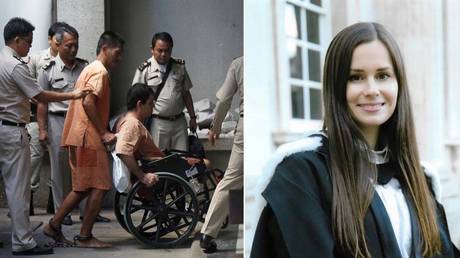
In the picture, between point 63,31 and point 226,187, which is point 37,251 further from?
point 63,31

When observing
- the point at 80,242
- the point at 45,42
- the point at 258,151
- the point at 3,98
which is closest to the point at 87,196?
the point at 80,242

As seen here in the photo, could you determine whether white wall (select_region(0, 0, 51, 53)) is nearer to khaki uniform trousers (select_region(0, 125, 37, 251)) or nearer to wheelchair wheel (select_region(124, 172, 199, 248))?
khaki uniform trousers (select_region(0, 125, 37, 251))

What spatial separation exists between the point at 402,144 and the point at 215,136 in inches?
131

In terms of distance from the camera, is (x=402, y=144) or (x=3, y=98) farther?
(x=3, y=98)

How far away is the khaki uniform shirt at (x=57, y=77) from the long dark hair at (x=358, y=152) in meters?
4.84

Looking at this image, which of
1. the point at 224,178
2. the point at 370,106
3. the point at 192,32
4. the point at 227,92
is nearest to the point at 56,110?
the point at 192,32

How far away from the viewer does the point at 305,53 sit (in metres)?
3.19

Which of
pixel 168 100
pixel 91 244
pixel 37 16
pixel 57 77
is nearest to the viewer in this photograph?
pixel 91 244

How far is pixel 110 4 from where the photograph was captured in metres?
9.26

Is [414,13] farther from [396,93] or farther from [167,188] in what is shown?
[167,188]

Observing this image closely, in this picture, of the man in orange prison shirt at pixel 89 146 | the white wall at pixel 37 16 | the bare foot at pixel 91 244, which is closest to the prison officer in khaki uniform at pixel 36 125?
the white wall at pixel 37 16

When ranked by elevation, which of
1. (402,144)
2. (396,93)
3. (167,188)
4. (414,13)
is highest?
(414,13)

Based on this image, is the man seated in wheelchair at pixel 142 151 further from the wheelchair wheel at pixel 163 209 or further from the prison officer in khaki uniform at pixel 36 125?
the prison officer in khaki uniform at pixel 36 125

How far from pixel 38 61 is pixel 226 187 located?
3.03m
